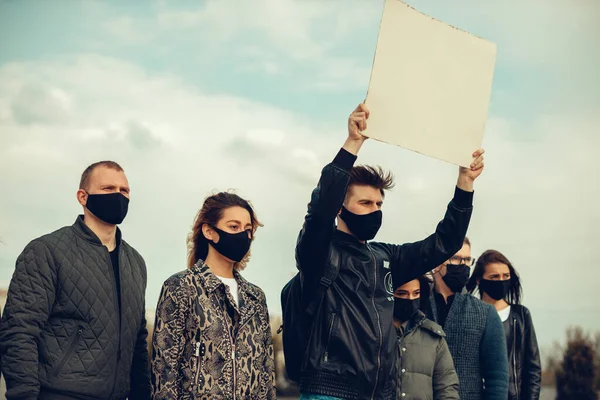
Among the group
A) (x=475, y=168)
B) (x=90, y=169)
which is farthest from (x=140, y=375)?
(x=475, y=168)

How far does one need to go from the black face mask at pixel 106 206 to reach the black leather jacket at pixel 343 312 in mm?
1351

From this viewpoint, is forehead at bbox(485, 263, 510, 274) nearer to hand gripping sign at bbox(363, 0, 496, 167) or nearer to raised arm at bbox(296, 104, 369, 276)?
hand gripping sign at bbox(363, 0, 496, 167)

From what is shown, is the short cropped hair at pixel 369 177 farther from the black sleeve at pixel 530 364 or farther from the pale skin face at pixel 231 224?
the black sleeve at pixel 530 364

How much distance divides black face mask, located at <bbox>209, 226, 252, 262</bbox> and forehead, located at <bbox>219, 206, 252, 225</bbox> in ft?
0.34

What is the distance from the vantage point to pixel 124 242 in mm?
5938

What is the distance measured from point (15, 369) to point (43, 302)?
0.46 m

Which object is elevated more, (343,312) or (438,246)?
(438,246)

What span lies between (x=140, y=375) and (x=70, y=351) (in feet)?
2.50

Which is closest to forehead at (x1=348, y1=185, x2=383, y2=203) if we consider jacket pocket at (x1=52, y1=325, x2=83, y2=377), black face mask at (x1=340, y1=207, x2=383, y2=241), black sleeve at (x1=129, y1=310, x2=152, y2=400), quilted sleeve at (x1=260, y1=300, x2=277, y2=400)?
black face mask at (x1=340, y1=207, x2=383, y2=241)

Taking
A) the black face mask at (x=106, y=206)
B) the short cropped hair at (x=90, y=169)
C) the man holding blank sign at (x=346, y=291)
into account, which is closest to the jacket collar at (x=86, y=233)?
the black face mask at (x=106, y=206)

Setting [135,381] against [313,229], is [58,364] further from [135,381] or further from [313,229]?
[313,229]

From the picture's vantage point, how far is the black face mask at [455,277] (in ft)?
23.8

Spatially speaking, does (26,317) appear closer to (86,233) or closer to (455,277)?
(86,233)

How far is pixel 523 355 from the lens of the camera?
800 centimetres
